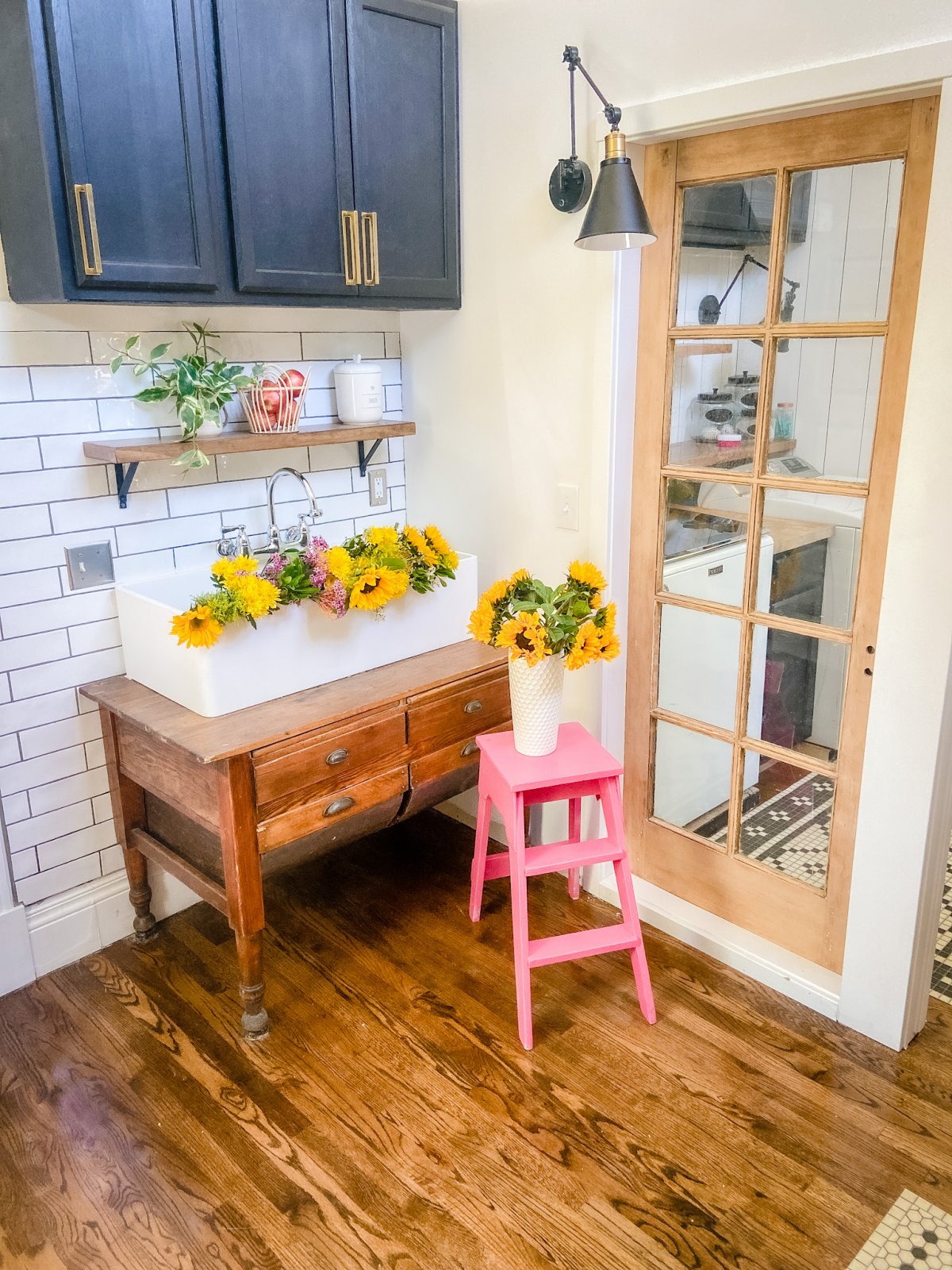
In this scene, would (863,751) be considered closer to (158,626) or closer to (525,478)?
(525,478)

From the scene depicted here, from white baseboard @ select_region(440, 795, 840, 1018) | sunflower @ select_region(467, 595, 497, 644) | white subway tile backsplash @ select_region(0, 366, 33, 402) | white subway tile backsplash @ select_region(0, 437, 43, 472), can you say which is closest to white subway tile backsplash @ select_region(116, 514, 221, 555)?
white subway tile backsplash @ select_region(0, 437, 43, 472)

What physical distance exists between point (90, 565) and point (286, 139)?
44.4 inches

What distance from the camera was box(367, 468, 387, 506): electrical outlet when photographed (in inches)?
116

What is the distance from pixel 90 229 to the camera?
191 centimetres

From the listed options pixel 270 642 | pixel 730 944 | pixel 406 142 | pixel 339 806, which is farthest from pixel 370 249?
pixel 730 944

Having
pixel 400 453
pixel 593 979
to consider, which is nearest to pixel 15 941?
pixel 593 979

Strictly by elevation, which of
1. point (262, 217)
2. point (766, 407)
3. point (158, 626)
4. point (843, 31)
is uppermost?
point (843, 31)

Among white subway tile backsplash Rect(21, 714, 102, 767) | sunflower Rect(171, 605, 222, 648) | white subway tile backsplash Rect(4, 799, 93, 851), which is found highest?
sunflower Rect(171, 605, 222, 648)

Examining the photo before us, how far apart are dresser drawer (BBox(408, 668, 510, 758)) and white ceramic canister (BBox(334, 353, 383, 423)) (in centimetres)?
84

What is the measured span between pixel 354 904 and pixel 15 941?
89 cm

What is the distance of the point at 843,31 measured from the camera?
5.86ft

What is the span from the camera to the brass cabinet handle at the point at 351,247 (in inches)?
93.7

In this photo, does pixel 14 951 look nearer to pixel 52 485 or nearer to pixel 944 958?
pixel 52 485

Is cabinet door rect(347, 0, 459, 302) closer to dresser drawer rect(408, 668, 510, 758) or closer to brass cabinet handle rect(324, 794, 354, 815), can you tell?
dresser drawer rect(408, 668, 510, 758)
